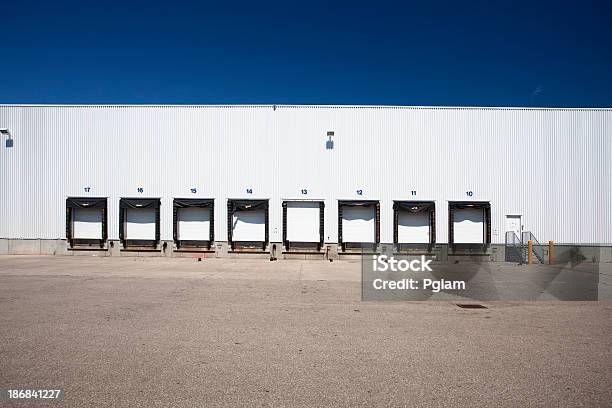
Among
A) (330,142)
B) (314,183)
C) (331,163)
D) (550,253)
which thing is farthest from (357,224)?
(550,253)

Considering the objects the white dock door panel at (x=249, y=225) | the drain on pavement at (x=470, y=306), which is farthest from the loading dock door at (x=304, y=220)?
the drain on pavement at (x=470, y=306)

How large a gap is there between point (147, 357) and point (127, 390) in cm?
119

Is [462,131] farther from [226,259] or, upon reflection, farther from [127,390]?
[127,390]

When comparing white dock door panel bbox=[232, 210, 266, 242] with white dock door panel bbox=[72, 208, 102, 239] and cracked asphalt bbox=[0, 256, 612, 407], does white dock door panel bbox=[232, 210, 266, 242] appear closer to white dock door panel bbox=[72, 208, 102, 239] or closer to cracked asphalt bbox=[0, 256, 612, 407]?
white dock door panel bbox=[72, 208, 102, 239]

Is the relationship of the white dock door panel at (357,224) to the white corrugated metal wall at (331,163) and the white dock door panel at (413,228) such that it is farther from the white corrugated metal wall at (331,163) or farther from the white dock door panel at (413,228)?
the white dock door panel at (413,228)

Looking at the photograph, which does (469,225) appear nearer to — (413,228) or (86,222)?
(413,228)

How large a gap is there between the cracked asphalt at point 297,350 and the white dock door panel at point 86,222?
47.9ft

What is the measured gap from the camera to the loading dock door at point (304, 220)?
2489 centimetres

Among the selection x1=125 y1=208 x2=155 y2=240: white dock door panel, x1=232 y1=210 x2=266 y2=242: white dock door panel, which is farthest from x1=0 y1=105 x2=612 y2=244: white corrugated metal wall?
x1=125 y1=208 x2=155 y2=240: white dock door panel

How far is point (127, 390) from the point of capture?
4.87 m

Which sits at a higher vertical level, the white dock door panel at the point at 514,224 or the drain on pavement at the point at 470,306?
the white dock door panel at the point at 514,224

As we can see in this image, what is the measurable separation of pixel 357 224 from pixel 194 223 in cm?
981

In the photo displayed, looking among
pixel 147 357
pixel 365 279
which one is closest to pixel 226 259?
pixel 365 279

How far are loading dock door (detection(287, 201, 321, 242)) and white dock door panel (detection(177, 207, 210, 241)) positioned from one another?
5020 millimetres
